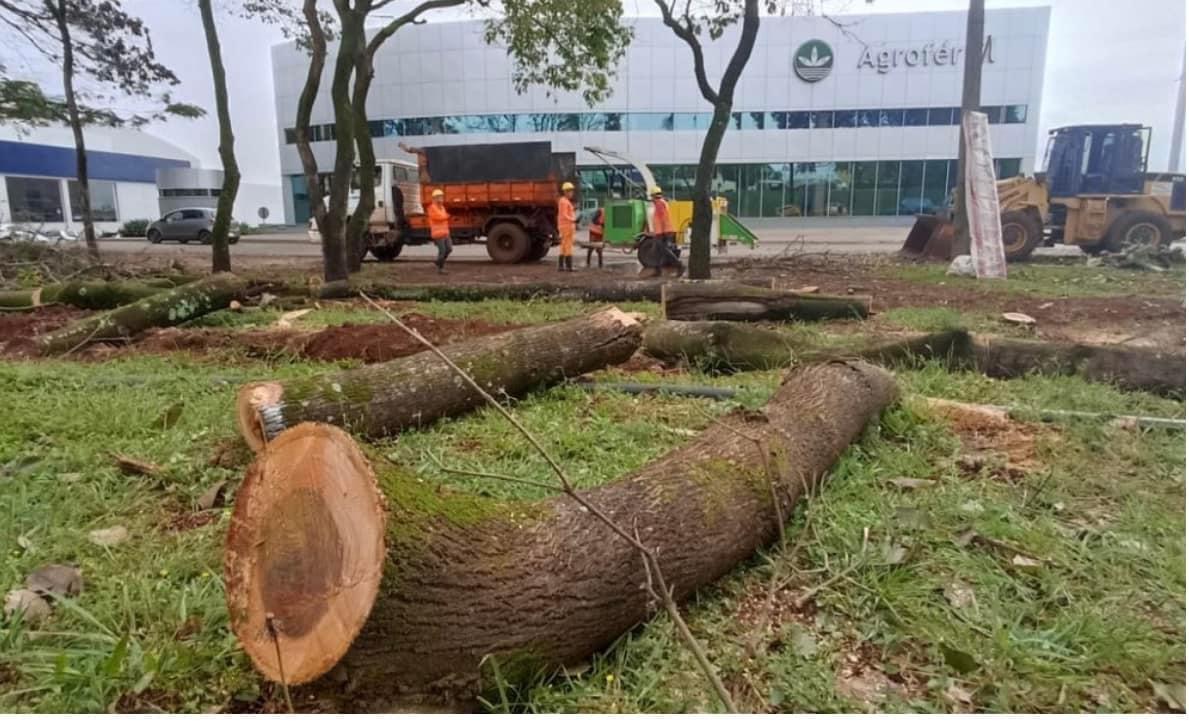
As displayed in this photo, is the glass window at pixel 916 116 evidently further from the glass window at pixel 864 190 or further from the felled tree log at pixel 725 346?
the felled tree log at pixel 725 346

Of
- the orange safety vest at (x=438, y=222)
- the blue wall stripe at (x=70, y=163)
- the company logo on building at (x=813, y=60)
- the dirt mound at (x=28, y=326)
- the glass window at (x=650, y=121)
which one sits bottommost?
the dirt mound at (x=28, y=326)

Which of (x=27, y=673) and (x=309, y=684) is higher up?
(x=309, y=684)

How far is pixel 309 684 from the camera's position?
152 centimetres

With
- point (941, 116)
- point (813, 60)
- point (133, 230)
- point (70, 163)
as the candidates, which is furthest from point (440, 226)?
point (70, 163)

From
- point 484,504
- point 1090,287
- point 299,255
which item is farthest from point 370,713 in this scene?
point 299,255

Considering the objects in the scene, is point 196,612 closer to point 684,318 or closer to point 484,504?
point 484,504

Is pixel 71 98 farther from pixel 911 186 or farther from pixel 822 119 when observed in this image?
pixel 911 186

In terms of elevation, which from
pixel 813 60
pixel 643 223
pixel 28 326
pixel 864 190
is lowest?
pixel 28 326

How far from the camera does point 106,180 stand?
110 feet

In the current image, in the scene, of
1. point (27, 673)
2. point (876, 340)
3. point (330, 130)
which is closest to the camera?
point (27, 673)

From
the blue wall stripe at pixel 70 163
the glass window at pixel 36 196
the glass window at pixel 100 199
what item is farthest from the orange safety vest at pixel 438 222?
the glass window at pixel 100 199

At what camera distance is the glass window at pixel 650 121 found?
30.9 m

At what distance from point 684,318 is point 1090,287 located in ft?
23.1

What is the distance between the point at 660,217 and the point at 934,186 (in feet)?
80.9
